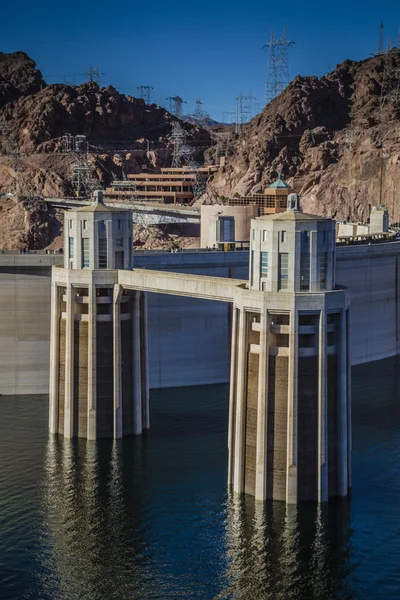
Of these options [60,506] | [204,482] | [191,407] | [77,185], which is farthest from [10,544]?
[77,185]

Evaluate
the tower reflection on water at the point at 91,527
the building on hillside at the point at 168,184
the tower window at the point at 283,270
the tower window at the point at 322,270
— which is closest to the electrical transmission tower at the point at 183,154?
the building on hillside at the point at 168,184

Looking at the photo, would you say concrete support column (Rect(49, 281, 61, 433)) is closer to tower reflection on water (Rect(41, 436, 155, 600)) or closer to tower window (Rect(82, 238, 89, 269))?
tower window (Rect(82, 238, 89, 269))

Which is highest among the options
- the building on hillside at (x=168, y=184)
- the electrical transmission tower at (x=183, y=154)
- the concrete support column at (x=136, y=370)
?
the electrical transmission tower at (x=183, y=154)

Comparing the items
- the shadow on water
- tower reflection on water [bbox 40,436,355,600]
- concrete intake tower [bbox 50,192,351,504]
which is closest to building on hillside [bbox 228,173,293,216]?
concrete intake tower [bbox 50,192,351,504]

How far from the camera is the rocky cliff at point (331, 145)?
13975 centimetres

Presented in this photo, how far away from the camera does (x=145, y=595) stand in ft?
135

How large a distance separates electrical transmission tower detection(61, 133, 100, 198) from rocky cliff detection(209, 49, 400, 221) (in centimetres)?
2055

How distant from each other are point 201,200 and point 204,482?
115 meters

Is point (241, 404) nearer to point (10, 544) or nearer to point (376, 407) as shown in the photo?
point (10, 544)

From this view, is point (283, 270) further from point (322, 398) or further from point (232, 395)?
point (232, 395)

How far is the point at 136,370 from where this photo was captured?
61469mm

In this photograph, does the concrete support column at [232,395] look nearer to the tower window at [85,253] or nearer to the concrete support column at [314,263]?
the concrete support column at [314,263]

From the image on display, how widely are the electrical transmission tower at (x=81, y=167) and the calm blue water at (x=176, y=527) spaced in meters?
111

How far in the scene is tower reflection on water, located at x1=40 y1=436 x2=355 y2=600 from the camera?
4162 cm
